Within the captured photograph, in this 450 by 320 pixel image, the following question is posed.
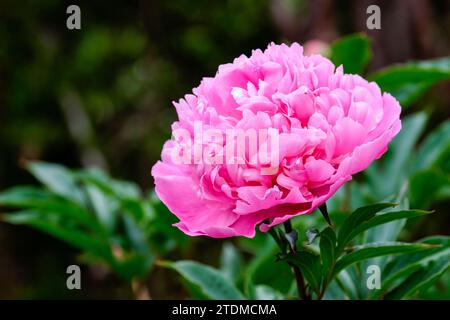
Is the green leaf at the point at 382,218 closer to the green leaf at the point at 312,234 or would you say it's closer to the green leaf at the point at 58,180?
the green leaf at the point at 312,234

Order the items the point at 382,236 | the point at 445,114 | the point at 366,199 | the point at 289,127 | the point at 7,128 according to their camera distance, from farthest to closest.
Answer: the point at 7,128 → the point at 445,114 → the point at 366,199 → the point at 382,236 → the point at 289,127

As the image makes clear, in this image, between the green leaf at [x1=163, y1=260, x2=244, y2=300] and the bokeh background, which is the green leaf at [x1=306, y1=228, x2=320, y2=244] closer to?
the green leaf at [x1=163, y1=260, x2=244, y2=300]

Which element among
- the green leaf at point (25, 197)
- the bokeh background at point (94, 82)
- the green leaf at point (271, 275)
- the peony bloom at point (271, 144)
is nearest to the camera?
the peony bloom at point (271, 144)

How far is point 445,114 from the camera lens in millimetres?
1492

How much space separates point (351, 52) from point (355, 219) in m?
0.36

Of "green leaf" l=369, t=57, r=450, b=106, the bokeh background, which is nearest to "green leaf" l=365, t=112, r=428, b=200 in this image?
"green leaf" l=369, t=57, r=450, b=106

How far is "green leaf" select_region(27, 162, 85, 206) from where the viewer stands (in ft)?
3.01

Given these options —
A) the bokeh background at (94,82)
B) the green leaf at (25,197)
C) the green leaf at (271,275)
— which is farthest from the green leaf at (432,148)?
the bokeh background at (94,82)

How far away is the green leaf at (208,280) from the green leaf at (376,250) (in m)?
0.14

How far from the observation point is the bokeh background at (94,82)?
2.12m

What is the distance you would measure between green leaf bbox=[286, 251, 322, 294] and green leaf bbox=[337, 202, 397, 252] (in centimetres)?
2

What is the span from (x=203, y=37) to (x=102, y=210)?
140 cm
